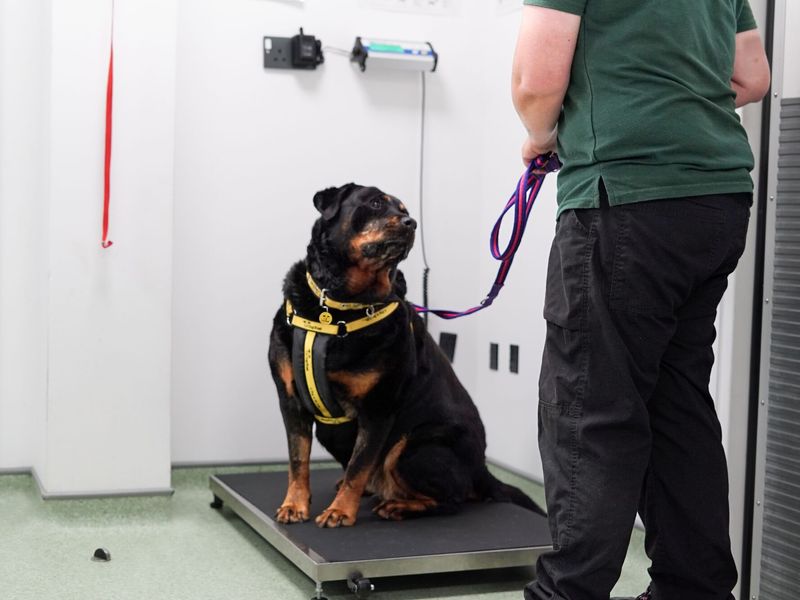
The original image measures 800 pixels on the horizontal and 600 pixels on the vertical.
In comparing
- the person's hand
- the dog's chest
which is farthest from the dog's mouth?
the person's hand

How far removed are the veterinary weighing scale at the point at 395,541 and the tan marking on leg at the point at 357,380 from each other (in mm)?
386

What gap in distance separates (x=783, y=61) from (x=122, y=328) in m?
2.24

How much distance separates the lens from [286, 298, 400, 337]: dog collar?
2.81m

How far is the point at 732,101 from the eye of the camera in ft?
5.83

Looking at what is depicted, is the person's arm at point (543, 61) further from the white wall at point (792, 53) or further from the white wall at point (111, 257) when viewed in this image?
the white wall at point (111, 257)

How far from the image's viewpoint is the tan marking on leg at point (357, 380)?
9.21 ft

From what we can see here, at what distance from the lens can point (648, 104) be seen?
65.4 inches

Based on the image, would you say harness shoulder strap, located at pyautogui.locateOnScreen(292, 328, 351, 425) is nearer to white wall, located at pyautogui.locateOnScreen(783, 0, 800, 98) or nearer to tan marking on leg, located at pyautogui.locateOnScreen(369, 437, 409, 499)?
tan marking on leg, located at pyautogui.locateOnScreen(369, 437, 409, 499)

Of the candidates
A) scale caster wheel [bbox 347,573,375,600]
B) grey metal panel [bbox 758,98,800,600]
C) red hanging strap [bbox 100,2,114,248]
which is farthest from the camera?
red hanging strap [bbox 100,2,114,248]

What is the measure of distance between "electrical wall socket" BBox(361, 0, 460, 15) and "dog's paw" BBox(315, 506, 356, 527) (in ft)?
7.12

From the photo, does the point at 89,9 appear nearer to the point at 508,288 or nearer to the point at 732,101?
the point at 508,288

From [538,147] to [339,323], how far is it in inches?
41.7

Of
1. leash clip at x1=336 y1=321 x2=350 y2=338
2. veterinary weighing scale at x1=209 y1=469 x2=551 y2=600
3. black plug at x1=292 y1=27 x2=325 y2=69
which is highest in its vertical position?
black plug at x1=292 y1=27 x2=325 y2=69

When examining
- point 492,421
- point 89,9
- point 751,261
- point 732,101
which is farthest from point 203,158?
point 732,101
